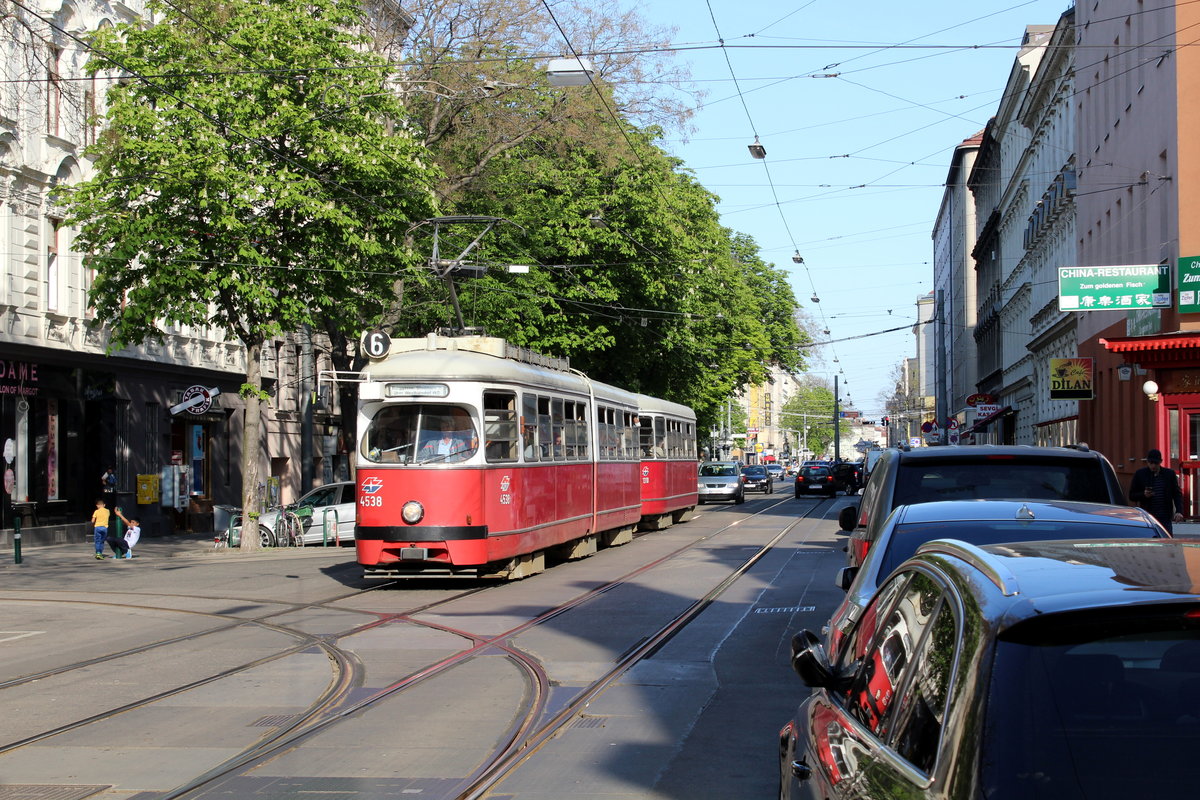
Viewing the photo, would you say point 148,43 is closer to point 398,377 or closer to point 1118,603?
point 398,377

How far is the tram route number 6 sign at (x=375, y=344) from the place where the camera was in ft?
58.0

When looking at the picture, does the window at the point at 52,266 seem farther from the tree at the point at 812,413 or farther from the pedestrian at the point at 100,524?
the tree at the point at 812,413

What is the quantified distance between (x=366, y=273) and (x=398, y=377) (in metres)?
10.2

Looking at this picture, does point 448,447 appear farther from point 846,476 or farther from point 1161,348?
point 846,476

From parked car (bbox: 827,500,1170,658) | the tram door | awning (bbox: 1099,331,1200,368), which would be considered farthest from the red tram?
the tram door

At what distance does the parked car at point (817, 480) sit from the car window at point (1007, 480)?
2047 inches

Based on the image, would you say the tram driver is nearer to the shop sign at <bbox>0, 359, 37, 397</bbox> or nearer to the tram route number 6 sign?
the tram route number 6 sign

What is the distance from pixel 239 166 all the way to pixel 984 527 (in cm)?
2128

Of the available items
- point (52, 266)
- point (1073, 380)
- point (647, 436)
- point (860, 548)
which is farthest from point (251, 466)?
point (1073, 380)

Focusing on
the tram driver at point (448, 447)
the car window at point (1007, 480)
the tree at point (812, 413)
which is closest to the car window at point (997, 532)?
the car window at point (1007, 480)

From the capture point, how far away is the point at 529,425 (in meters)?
19.3

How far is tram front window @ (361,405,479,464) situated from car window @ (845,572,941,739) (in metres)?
13.6

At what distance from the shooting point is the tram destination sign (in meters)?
26.2

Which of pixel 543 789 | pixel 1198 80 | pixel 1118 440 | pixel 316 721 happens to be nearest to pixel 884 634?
pixel 543 789
